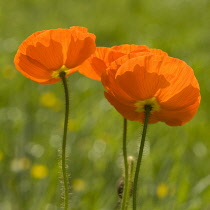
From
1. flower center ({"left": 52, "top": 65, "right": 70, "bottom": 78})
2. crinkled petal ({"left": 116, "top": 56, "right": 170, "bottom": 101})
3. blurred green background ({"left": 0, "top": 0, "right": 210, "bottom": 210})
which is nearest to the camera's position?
crinkled petal ({"left": 116, "top": 56, "right": 170, "bottom": 101})

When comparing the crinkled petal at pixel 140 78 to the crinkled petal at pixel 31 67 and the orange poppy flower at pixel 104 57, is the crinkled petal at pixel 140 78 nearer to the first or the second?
the orange poppy flower at pixel 104 57

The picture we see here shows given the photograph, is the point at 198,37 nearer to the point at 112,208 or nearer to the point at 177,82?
the point at 112,208

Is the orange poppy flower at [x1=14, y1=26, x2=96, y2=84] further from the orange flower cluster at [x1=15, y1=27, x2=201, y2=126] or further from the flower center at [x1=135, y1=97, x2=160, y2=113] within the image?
the flower center at [x1=135, y1=97, x2=160, y2=113]

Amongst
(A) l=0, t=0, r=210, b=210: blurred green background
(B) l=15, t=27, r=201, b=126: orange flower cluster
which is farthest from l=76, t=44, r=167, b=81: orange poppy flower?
(A) l=0, t=0, r=210, b=210: blurred green background

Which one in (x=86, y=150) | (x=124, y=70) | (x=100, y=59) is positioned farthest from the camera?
(x=86, y=150)

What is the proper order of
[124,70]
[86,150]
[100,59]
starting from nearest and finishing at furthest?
[124,70] < [100,59] < [86,150]

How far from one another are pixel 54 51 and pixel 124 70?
16cm

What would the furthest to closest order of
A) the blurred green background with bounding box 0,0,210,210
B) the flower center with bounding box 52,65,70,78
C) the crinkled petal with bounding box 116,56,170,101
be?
the blurred green background with bounding box 0,0,210,210 → the flower center with bounding box 52,65,70,78 → the crinkled petal with bounding box 116,56,170,101

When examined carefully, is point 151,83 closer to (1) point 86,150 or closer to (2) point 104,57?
(2) point 104,57

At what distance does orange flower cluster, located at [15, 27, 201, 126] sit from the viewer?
1.03 metres

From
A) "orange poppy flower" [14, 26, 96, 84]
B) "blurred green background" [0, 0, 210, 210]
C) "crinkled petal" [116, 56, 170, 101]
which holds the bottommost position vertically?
"crinkled petal" [116, 56, 170, 101]

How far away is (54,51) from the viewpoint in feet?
3.53

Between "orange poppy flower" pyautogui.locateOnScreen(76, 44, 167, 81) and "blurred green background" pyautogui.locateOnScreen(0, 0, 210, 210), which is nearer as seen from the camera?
"orange poppy flower" pyautogui.locateOnScreen(76, 44, 167, 81)

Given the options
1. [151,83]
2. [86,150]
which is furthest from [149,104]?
[86,150]
